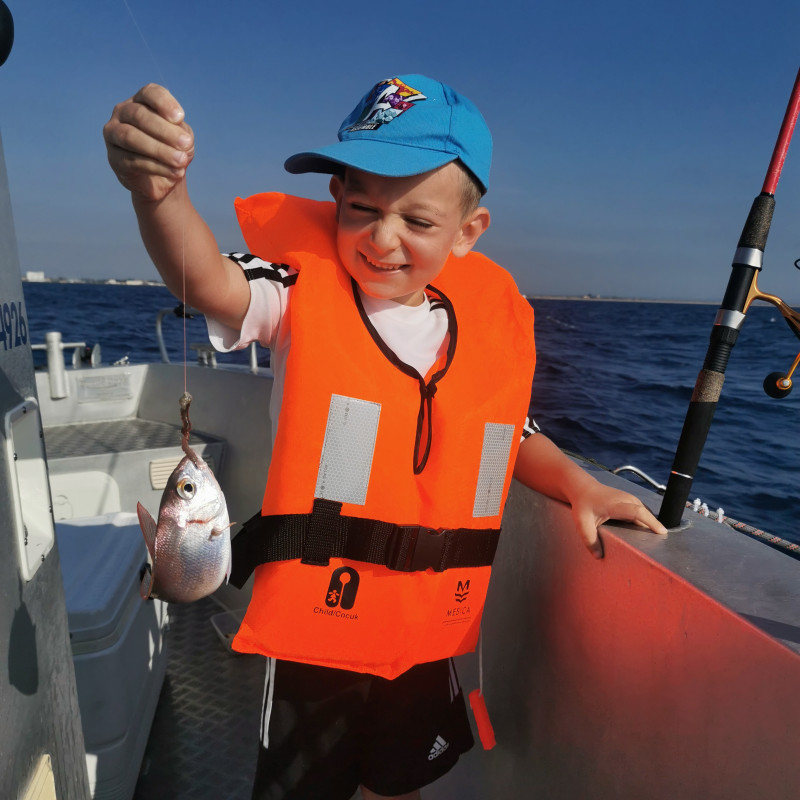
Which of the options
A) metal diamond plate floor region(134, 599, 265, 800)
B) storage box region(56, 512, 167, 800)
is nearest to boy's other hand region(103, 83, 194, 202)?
storage box region(56, 512, 167, 800)

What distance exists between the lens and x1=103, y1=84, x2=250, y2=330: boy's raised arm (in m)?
1.06

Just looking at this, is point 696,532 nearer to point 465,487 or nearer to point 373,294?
point 465,487

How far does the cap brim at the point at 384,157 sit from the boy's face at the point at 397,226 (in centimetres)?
5

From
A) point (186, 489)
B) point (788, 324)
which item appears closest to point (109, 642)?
point (186, 489)

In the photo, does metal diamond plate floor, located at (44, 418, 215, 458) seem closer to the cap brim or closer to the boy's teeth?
the boy's teeth

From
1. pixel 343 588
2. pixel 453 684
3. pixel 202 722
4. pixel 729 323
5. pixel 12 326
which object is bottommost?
pixel 202 722

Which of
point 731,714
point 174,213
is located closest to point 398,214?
point 174,213

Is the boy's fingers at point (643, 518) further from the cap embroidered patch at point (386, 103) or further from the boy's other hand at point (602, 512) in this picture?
the cap embroidered patch at point (386, 103)

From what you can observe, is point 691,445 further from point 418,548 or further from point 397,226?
point 397,226

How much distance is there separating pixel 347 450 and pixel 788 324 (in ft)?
3.96

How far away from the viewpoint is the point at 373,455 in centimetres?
164

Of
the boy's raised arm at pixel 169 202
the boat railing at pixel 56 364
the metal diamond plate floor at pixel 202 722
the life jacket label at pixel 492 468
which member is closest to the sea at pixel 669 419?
the life jacket label at pixel 492 468

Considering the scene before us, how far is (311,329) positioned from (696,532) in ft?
3.79

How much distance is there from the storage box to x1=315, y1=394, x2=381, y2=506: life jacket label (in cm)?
102
